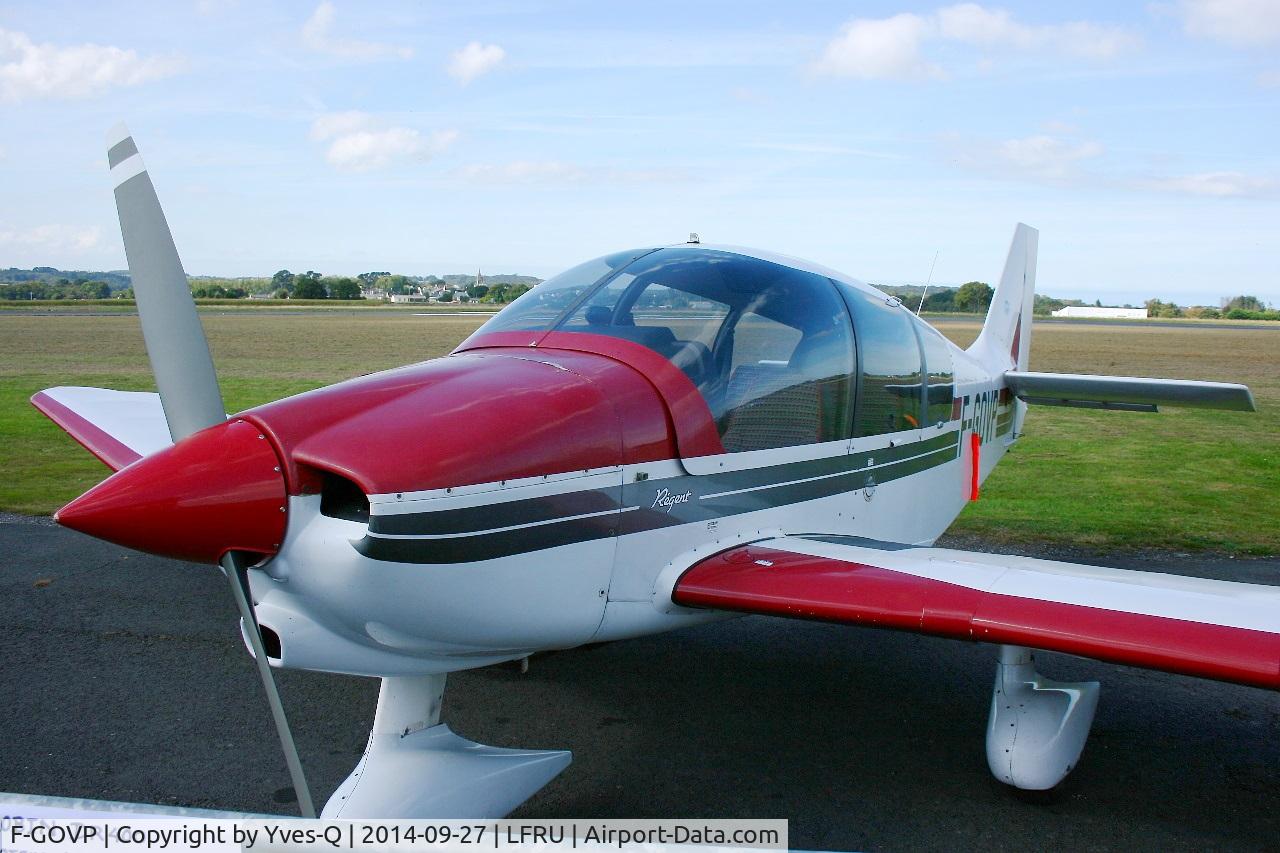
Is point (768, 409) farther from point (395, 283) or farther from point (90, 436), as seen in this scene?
point (395, 283)

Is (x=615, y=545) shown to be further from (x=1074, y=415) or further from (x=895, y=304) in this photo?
(x=1074, y=415)

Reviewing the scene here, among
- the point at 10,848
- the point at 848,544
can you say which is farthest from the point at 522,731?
the point at 10,848

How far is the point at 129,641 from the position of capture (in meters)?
5.40

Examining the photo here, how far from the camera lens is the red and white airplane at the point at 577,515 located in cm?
280

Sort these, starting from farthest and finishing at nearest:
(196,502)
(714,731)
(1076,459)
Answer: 1. (1076,459)
2. (714,731)
3. (196,502)

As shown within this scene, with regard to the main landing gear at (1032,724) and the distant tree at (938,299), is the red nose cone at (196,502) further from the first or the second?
the distant tree at (938,299)

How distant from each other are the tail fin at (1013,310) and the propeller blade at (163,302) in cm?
609

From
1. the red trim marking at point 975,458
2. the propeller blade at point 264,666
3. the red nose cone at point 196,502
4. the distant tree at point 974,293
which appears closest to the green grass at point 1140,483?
the red trim marking at point 975,458

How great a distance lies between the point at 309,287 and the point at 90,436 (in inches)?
4067

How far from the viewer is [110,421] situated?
6766mm

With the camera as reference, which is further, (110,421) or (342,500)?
(110,421)

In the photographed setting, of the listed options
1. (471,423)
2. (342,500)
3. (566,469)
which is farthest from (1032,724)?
(342,500)

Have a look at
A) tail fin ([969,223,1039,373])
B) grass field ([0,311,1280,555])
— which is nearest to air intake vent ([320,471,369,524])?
tail fin ([969,223,1039,373])

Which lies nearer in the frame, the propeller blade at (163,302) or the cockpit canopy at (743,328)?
the propeller blade at (163,302)
